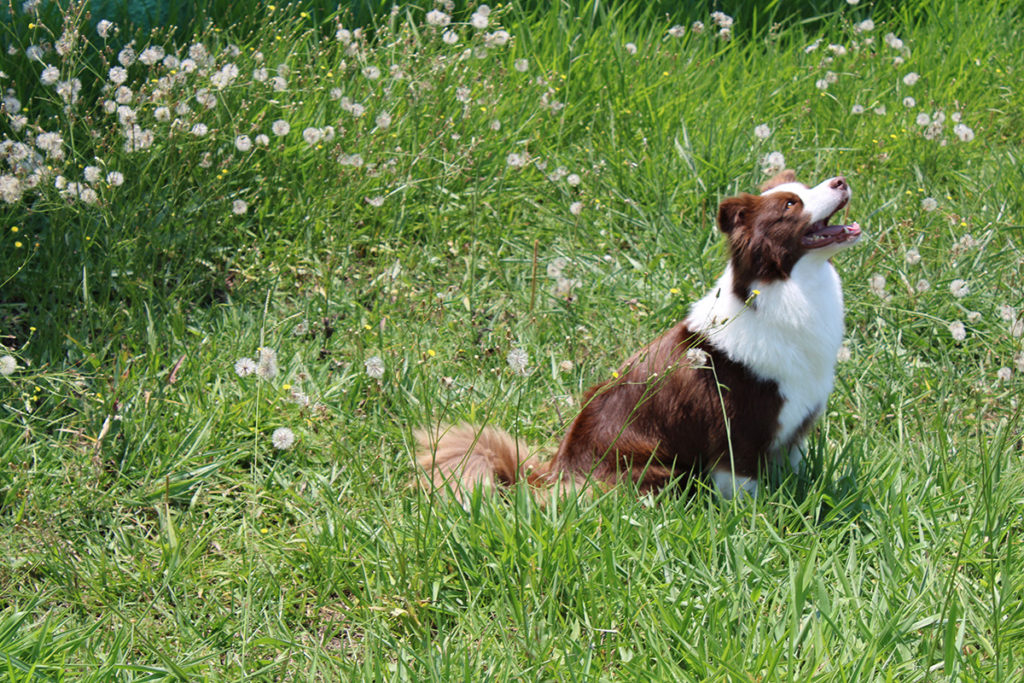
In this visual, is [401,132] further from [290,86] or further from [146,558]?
[146,558]

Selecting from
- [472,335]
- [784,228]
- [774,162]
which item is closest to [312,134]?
[472,335]

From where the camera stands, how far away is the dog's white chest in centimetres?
269

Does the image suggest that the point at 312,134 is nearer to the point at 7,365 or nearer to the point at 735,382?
the point at 7,365

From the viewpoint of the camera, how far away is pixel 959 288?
3389 mm

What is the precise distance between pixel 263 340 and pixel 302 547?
40.4 inches

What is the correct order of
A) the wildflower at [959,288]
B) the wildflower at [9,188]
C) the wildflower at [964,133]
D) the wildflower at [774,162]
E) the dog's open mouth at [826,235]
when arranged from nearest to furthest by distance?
the dog's open mouth at [826,235], the wildflower at [9,188], the wildflower at [959,288], the wildflower at [774,162], the wildflower at [964,133]

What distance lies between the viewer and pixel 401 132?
4.23 meters

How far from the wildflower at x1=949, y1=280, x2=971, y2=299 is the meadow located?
0.05 ft

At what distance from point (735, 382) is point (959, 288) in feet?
3.77

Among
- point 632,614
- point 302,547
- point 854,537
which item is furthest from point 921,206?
point 302,547

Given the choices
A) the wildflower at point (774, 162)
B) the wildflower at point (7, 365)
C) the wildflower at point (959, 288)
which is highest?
the wildflower at point (774, 162)

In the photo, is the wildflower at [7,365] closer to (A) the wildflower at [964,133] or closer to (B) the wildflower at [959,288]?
(B) the wildflower at [959,288]

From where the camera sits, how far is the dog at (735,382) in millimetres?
2670

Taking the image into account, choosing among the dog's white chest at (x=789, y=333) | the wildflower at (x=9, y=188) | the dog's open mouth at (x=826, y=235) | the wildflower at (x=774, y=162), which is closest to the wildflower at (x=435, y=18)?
the wildflower at (x=774, y=162)
